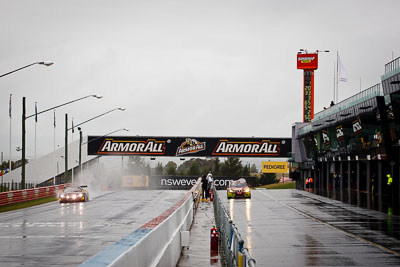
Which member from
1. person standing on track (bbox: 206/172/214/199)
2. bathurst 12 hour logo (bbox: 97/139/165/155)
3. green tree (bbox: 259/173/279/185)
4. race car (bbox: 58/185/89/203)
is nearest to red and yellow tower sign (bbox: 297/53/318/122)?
bathurst 12 hour logo (bbox: 97/139/165/155)

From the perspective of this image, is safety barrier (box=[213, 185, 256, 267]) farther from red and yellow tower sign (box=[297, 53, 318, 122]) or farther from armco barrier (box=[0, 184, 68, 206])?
red and yellow tower sign (box=[297, 53, 318, 122])

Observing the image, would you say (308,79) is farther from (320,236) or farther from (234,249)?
(234,249)

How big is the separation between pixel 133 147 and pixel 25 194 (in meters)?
35.5

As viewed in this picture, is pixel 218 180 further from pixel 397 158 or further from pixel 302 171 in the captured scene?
pixel 397 158

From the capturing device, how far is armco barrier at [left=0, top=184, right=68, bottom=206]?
140 feet

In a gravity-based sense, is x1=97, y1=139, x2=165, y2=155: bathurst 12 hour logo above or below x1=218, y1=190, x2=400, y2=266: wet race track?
above

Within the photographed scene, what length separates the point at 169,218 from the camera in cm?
1359

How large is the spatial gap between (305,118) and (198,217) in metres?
55.6

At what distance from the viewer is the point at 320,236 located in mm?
21141

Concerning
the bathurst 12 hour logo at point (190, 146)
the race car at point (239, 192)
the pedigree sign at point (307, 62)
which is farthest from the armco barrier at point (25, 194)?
the pedigree sign at point (307, 62)

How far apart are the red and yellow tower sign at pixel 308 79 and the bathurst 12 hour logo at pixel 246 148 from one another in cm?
572

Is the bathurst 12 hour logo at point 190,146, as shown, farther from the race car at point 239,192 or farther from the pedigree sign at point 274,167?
the race car at point 239,192

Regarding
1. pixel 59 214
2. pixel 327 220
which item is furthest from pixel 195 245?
pixel 59 214

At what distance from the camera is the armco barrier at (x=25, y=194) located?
42688mm
